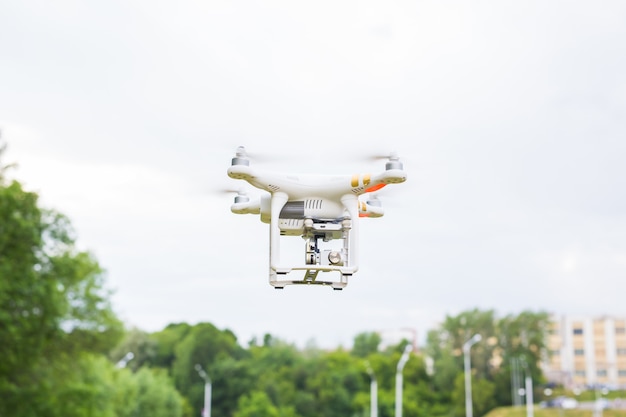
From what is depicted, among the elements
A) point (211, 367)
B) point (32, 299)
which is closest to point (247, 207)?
point (32, 299)

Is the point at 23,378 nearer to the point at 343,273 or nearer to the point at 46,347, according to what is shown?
the point at 46,347

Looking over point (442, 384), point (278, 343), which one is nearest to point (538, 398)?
point (442, 384)

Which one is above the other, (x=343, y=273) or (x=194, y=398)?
(x=343, y=273)

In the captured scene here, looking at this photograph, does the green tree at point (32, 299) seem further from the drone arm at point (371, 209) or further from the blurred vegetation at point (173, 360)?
the drone arm at point (371, 209)

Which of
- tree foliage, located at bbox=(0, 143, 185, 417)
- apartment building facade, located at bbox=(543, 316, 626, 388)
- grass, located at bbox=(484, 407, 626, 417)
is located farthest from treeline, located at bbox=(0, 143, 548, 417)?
apartment building facade, located at bbox=(543, 316, 626, 388)

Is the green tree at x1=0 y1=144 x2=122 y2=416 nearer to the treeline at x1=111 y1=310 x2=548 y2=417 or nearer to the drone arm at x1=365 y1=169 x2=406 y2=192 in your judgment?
the drone arm at x1=365 y1=169 x2=406 y2=192

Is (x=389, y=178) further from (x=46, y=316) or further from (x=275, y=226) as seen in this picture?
→ (x=46, y=316)

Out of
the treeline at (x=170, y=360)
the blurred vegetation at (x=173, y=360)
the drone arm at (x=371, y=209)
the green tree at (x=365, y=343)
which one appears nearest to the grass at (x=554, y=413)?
the blurred vegetation at (x=173, y=360)
